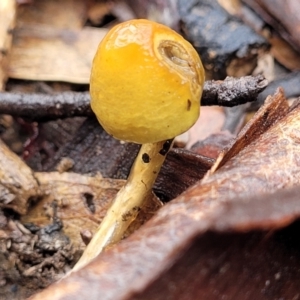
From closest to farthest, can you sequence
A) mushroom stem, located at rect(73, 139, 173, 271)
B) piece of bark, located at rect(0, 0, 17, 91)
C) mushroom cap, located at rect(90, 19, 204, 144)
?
mushroom cap, located at rect(90, 19, 204, 144)
mushroom stem, located at rect(73, 139, 173, 271)
piece of bark, located at rect(0, 0, 17, 91)

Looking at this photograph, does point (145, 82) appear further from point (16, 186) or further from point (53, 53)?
point (53, 53)

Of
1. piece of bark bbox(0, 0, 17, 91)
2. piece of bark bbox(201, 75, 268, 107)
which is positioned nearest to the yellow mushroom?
piece of bark bbox(201, 75, 268, 107)

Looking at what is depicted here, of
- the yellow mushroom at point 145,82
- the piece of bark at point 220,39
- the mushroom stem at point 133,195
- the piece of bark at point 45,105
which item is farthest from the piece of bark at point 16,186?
the piece of bark at point 220,39

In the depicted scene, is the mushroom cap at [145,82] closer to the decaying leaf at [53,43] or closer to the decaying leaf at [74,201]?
the decaying leaf at [74,201]

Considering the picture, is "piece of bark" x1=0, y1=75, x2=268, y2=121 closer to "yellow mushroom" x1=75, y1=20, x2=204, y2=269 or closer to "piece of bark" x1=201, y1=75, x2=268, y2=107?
"piece of bark" x1=201, y1=75, x2=268, y2=107

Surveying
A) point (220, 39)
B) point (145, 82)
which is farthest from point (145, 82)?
point (220, 39)

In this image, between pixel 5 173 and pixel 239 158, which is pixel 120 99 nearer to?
pixel 239 158
